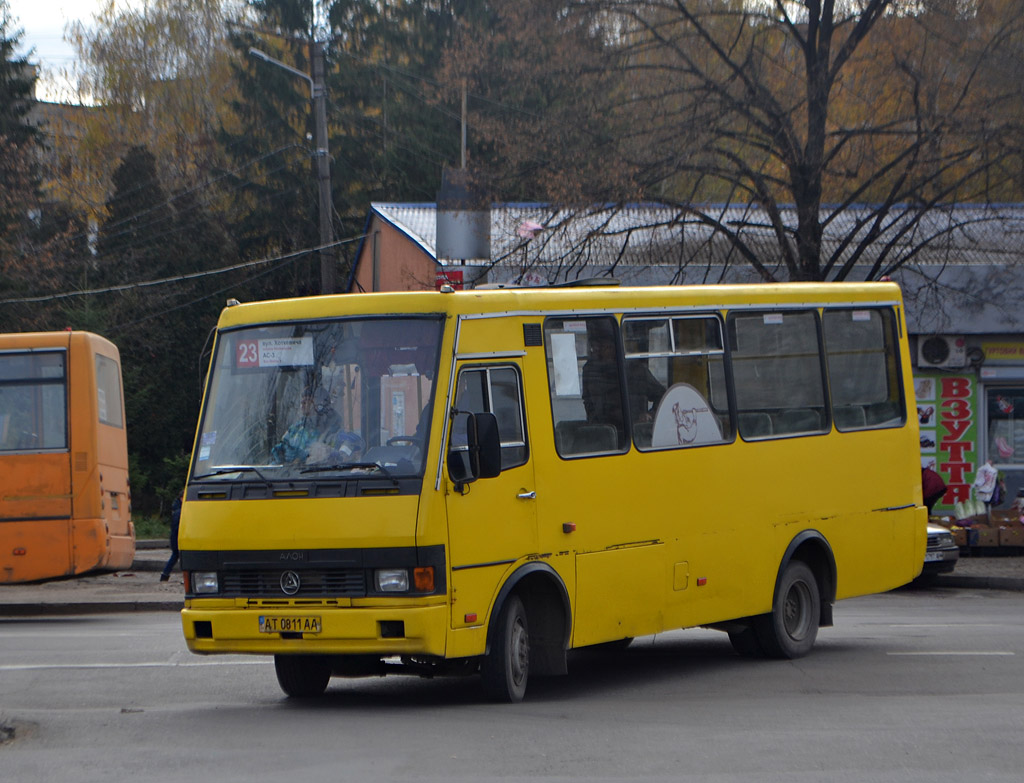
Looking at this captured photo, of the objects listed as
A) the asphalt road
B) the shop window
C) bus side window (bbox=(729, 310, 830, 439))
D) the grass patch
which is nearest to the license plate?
the asphalt road

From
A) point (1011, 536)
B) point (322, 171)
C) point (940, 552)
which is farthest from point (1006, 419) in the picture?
point (322, 171)

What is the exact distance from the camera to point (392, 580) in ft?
29.6

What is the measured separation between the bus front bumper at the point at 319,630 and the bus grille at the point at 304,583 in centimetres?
9

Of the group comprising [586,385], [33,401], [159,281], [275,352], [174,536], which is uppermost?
[159,281]

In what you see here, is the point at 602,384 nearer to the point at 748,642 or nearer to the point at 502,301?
the point at 502,301

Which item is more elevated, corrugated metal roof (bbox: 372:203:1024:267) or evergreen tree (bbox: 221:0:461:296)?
evergreen tree (bbox: 221:0:461:296)

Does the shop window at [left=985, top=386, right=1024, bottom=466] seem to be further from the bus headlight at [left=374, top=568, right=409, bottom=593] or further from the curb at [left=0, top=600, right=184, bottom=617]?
the bus headlight at [left=374, top=568, right=409, bottom=593]

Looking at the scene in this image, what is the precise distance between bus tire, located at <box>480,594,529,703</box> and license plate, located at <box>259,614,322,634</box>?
112 centimetres

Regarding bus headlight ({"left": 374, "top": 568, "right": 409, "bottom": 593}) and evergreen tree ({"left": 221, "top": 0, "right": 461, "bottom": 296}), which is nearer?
bus headlight ({"left": 374, "top": 568, "right": 409, "bottom": 593})

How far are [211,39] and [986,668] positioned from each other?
53.7m

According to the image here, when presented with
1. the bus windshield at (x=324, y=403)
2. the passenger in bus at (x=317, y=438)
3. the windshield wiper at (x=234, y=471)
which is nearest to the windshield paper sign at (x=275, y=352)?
the bus windshield at (x=324, y=403)

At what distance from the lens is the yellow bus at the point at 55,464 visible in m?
17.2

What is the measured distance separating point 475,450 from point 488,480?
0.34 m

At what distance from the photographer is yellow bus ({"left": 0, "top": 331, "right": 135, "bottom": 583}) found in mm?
17234
